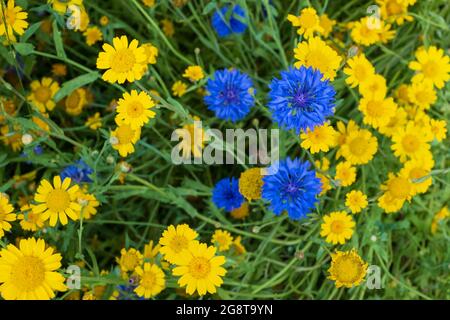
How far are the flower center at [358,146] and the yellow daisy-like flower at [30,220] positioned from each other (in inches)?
32.9

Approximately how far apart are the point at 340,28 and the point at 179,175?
695mm

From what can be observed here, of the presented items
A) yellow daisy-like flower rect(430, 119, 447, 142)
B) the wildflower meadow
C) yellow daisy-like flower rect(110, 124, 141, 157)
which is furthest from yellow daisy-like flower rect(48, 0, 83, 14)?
yellow daisy-like flower rect(430, 119, 447, 142)

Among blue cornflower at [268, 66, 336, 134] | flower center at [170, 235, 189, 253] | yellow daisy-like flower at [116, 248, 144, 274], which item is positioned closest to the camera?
blue cornflower at [268, 66, 336, 134]

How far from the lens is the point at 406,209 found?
1.44 metres

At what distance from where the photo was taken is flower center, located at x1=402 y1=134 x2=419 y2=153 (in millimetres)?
1415

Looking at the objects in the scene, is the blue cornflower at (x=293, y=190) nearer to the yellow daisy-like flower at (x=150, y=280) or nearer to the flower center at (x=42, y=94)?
the yellow daisy-like flower at (x=150, y=280)

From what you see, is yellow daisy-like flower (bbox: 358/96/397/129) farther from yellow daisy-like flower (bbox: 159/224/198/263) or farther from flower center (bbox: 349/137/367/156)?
yellow daisy-like flower (bbox: 159/224/198/263)

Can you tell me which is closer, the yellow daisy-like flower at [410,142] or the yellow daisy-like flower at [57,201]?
the yellow daisy-like flower at [57,201]

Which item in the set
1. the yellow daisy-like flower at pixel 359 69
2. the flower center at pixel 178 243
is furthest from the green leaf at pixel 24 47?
the yellow daisy-like flower at pixel 359 69

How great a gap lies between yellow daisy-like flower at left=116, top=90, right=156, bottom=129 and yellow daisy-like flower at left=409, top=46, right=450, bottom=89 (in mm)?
817

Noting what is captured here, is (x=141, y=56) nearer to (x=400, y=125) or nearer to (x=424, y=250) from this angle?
(x=400, y=125)

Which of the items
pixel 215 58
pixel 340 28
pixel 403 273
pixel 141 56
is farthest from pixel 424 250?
pixel 141 56

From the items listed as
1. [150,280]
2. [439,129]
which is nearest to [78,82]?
[150,280]

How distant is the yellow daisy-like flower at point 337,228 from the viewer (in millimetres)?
1282
